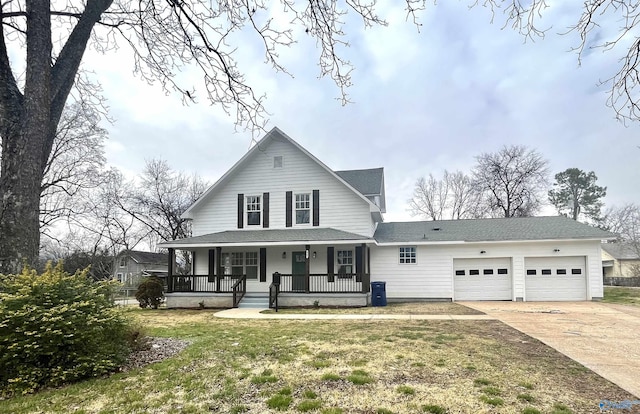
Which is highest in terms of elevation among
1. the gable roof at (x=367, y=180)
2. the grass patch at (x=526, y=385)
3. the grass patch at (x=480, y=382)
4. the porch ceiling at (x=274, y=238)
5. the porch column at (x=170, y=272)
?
the gable roof at (x=367, y=180)

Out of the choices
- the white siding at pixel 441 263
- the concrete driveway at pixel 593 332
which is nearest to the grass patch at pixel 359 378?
the concrete driveway at pixel 593 332

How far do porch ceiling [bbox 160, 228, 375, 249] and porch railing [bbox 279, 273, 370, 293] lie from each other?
1559 mm

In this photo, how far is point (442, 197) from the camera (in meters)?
41.1

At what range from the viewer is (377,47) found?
5355 mm

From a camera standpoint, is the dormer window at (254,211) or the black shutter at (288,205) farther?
the dormer window at (254,211)

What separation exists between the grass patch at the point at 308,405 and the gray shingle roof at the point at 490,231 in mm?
13924

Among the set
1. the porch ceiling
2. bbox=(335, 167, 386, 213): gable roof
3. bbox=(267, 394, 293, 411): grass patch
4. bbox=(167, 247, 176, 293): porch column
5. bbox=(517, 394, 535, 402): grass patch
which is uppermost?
bbox=(335, 167, 386, 213): gable roof

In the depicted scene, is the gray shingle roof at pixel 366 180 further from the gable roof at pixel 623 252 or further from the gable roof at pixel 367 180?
the gable roof at pixel 623 252

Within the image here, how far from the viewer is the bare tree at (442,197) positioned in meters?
39.2

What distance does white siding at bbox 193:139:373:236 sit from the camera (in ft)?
59.0

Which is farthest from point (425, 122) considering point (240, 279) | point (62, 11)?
point (62, 11)

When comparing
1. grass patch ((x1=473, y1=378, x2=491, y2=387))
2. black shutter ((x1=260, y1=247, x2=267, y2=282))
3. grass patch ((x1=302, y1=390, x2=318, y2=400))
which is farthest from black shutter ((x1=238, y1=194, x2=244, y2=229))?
grass patch ((x1=473, y1=378, x2=491, y2=387))

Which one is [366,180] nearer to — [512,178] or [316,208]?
[316,208]

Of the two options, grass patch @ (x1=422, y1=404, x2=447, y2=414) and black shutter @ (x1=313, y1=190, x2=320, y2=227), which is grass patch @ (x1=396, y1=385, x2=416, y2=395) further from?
black shutter @ (x1=313, y1=190, x2=320, y2=227)
